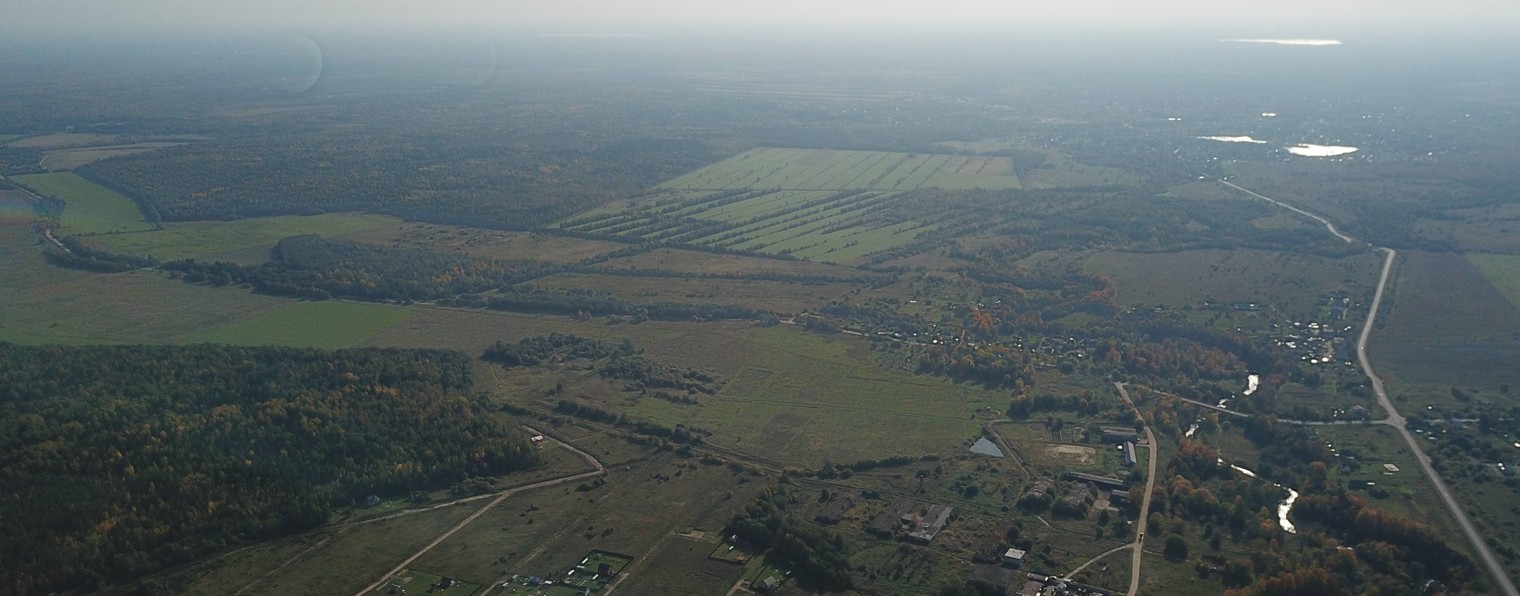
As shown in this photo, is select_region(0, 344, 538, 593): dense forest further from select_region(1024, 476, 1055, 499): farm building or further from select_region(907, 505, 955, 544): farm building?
select_region(1024, 476, 1055, 499): farm building

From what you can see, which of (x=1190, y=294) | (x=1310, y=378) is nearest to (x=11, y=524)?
(x=1310, y=378)

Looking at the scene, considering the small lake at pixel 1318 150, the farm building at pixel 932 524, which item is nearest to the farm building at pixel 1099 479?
the farm building at pixel 932 524

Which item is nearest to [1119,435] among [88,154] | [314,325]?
[314,325]

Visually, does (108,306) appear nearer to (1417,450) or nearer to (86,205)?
(86,205)

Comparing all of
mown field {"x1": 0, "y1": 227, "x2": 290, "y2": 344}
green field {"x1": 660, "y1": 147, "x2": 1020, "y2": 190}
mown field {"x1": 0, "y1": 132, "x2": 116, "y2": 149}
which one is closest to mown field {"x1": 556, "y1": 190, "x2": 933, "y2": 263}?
green field {"x1": 660, "y1": 147, "x2": 1020, "y2": 190}

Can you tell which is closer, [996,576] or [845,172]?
[996,576]

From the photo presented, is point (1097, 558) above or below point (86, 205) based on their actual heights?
below
